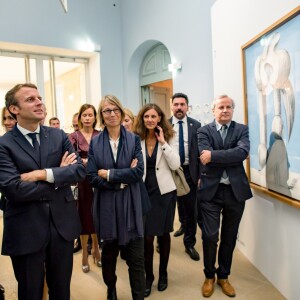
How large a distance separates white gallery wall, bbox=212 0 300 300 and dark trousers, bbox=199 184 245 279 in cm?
36

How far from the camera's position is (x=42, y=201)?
1623 mm

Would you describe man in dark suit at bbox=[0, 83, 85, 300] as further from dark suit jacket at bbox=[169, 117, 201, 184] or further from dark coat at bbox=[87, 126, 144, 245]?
dark suit jacket at bbox=[169, 117, 201, 184]

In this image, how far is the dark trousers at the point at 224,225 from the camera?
2.34 meters

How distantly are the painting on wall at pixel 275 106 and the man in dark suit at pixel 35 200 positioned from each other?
4.95 ft

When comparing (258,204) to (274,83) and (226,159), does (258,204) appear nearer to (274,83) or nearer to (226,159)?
(226,159)

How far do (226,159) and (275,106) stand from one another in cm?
59

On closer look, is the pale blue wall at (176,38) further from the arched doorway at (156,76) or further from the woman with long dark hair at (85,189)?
the woman with long dark hair at (85,189)

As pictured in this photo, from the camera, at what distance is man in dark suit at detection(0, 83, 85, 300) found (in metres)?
1.57

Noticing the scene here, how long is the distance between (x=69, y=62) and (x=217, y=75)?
3.68 meters

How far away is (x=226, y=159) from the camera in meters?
2.23

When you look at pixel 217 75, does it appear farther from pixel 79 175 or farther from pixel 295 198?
pixel 79 175

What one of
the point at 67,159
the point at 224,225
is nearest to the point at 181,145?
the point at 224,225

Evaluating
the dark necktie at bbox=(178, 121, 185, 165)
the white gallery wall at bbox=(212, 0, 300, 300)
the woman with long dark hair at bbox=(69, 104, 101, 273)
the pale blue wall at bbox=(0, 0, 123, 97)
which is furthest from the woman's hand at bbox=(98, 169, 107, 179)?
the pale blue wall at bbox=(0, 0, 123, 97)

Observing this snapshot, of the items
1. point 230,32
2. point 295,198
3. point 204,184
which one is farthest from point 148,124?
point 230,32
